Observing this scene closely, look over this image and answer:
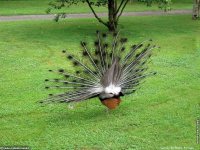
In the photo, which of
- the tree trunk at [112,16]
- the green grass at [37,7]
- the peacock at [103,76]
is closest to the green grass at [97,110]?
the peacock at [103,76]

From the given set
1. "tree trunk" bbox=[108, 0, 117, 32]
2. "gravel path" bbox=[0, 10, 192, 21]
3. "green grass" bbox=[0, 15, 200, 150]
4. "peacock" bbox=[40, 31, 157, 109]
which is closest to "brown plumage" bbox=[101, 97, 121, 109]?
"peacock" bbox=[40, 31, 157, 109]

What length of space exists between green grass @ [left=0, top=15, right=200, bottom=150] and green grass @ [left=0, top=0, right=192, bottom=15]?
9.40 m

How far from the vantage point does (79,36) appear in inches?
600

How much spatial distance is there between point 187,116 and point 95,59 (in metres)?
1.98

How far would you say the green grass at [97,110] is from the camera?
6.39 m

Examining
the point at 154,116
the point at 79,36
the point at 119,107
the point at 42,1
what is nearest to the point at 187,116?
the point at 154,116

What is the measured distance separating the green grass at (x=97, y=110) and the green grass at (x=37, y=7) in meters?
9.40

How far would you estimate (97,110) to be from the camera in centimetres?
750

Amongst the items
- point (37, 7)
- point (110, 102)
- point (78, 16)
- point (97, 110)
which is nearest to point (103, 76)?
point (110, 102)

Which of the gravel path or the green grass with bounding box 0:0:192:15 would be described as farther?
the green grass with bounding box 0:0:192:15

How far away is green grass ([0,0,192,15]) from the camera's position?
2289 centimetres

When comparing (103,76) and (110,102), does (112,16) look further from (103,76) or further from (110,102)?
(110,102)

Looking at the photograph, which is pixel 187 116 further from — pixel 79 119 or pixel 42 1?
pixel 42 1

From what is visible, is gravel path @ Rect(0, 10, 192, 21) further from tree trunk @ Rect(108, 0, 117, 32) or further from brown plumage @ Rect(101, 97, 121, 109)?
brown plumage @ Rect(101, 97, 121, 109)
